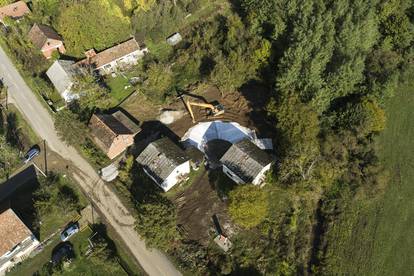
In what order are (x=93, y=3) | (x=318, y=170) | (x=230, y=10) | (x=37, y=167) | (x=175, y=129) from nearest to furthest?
(x=318, y=170) < (x=37, y=167) < (x=175, y=129) < (x=93, y=3) < (x=230, y=10)

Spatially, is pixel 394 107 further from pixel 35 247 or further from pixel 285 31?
pixel 35 247

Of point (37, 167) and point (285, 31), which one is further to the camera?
point (285, 31)

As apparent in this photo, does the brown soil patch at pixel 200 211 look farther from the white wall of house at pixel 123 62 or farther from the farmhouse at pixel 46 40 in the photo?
the farmhouse at pixel 46 40

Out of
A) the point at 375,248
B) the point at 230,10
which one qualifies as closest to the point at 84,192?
the point at 375,248

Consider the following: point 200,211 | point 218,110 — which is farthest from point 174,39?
point 200,211

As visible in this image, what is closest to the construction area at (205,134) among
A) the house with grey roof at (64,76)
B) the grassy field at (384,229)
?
the house with grey roof at (64,76)

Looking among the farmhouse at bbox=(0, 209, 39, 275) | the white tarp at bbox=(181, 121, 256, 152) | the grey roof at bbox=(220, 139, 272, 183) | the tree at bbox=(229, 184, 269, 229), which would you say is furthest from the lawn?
the white tarp at bbox=(181, 121, 256, 152)

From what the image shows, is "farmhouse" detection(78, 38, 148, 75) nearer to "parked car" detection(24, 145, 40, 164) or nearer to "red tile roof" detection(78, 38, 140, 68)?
"red tile roof" detection(78, 38, 140, 68)
